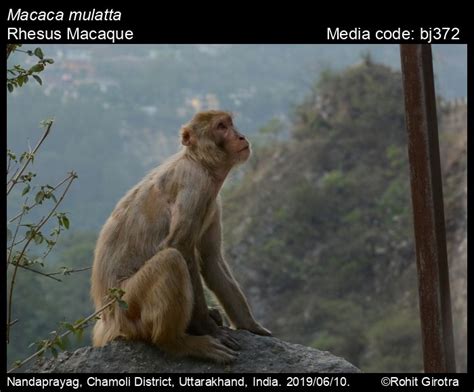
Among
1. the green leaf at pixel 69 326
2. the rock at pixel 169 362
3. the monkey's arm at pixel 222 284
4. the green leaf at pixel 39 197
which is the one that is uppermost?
the green leaf at pixel 39 197

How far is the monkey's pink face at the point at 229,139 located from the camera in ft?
21.9

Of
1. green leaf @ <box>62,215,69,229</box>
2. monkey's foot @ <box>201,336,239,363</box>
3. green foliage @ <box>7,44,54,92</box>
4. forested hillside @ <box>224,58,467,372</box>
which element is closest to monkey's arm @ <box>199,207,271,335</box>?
monkey's foot @ <box>201,336,239,363</box>

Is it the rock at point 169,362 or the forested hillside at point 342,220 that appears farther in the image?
the forested hillside at point 342,220

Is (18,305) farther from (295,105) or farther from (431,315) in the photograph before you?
(431,315)

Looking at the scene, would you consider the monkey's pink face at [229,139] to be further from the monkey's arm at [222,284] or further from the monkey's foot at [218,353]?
the monkey's foot at [218,353]

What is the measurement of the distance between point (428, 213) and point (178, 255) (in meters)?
1.62

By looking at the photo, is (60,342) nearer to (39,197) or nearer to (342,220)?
(39,197)

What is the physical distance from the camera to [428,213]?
571 cm

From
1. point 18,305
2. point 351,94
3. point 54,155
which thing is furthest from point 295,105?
point 18,305

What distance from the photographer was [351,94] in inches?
1486

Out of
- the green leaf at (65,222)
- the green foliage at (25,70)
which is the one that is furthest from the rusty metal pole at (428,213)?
the green foliage at (25,70)

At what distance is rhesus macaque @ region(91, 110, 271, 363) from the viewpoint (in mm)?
6102
